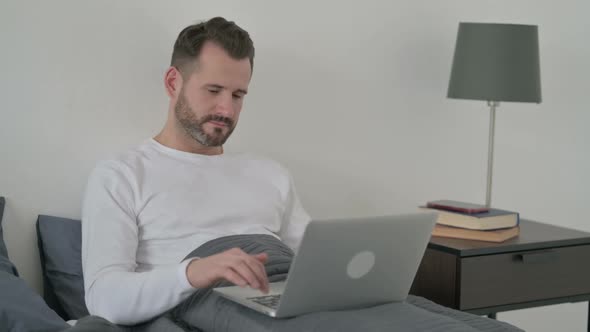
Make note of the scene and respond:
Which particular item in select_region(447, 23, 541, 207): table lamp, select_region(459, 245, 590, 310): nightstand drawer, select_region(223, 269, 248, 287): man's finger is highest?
select_region(447, 23, 541, 207): table lamp

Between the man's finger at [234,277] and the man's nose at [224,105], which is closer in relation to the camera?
the man's finger at [234,277]

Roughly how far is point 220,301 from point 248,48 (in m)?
0.73

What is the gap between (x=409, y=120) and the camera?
8.91 ft

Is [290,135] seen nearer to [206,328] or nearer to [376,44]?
[376,44]

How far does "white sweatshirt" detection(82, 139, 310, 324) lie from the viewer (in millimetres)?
1669

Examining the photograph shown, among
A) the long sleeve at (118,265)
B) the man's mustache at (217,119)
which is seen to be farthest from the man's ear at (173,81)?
the long sleeve at (118,265)

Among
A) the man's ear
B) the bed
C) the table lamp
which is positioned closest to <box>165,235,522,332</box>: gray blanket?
the bed

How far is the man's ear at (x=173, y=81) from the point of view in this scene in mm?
2062

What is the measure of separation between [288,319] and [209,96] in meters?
0.71

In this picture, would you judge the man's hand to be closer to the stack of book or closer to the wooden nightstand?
the wooden nightstand

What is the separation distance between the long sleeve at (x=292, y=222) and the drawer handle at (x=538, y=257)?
62cm

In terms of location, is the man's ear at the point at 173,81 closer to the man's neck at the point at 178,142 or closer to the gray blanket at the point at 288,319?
the man's neck at the point at 178,142

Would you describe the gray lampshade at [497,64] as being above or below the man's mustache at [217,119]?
above

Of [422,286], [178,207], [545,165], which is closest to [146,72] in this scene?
[178,207]
